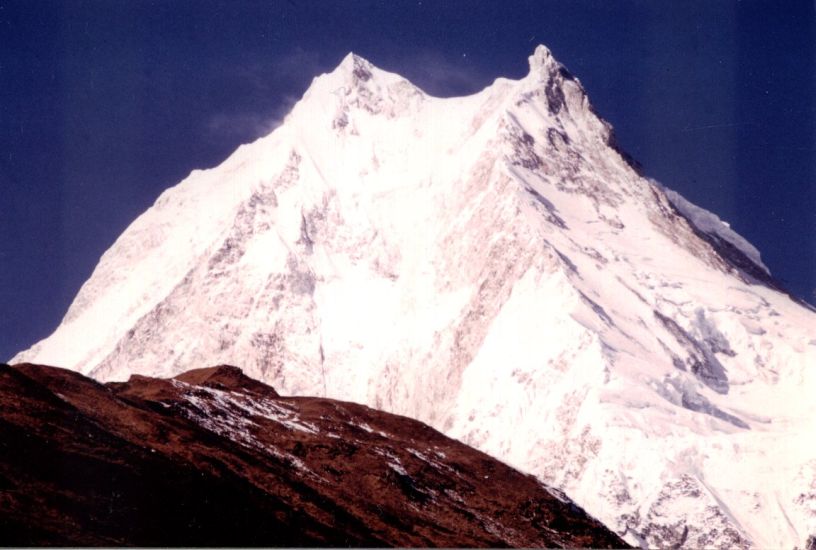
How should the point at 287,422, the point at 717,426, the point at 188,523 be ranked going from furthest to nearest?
the point at 717,426
the point at 287,422
the point at 188,523

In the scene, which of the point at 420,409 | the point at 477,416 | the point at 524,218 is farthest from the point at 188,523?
the point at 524,218

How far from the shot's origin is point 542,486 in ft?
365

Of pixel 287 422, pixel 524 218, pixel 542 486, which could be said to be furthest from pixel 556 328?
pixel 287 422

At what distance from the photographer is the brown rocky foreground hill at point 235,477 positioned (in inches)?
2408

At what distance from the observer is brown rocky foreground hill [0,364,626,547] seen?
6116 centimetres

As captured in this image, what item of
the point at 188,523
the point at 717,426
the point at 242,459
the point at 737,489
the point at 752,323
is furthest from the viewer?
the point at 752,323

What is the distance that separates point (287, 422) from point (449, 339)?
78.2 meters

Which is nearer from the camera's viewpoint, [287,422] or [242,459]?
[242,459]

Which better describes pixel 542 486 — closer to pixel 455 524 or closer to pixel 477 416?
pixel 455 524

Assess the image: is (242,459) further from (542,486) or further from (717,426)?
(717,426)

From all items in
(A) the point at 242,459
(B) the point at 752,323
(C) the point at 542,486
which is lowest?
(A) the point at 242,459

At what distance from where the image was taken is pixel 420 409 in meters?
174

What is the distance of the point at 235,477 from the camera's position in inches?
2963

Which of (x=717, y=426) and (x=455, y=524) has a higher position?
(x=717, y=426)
